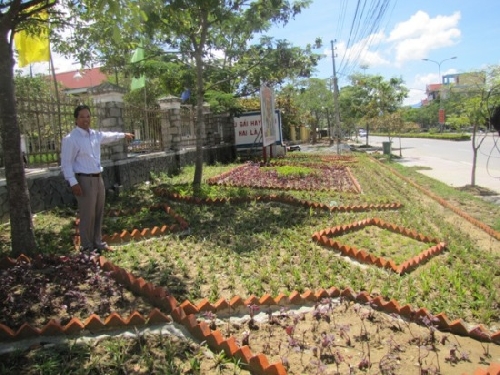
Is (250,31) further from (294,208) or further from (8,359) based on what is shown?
(8,359)

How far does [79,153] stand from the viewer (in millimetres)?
4555

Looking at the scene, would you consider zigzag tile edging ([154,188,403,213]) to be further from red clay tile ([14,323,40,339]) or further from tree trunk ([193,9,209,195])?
red clay tile ([14,323,40,339])

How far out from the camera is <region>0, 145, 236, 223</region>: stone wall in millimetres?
6895

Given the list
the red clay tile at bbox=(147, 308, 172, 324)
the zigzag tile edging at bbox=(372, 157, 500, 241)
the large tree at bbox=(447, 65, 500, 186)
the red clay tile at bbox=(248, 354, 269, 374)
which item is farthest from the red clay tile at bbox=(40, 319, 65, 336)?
the large tree at bbox=(447, 65, 500, 186)

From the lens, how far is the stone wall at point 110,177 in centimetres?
689

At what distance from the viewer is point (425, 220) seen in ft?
24.0

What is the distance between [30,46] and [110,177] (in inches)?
130

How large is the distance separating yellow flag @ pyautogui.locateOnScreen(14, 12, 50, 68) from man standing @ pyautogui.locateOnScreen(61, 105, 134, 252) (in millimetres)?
2660

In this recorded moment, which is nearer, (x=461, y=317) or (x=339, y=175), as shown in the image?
(x=461, y=317)

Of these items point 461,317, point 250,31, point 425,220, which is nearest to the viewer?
point 461,317

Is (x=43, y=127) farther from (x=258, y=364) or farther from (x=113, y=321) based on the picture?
(x=258, y=364)

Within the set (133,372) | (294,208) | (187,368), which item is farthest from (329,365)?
(294,208)

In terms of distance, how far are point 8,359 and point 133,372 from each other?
82 cm

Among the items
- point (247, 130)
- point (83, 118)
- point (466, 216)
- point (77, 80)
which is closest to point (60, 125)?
point (83, 118)
